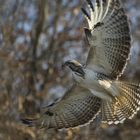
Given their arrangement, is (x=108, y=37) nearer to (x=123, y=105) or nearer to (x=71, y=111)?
(x=123, y=105)

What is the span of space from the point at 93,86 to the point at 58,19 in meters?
7.20

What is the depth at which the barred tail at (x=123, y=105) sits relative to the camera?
8484mm

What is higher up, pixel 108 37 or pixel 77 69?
pixel 108 37

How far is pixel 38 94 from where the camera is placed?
13.9 metres


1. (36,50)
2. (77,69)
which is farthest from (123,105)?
(36,50)

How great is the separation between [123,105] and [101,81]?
54 centimetres

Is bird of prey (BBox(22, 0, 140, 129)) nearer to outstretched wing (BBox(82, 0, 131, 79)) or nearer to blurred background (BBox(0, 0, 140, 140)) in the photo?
outstretched wing (BBox(82, 0, 131, 79))

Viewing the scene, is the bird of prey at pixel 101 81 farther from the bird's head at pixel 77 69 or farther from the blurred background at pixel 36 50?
the blurred background at pixel 36 50

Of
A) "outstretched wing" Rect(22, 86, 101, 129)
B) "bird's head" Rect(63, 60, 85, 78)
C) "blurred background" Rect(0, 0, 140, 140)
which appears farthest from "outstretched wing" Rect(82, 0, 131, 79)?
"blurred background" Rect(0, 0, 140, 140)

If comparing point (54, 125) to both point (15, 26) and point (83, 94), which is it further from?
point (15, 26)

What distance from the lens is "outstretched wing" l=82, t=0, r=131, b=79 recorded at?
26.4ft

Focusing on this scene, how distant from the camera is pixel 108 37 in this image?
8.19m

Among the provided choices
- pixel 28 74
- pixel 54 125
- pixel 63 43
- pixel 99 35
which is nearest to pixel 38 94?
pixel 28 74

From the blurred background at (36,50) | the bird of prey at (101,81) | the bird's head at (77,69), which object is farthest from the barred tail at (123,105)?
the blurred background at (36,50)
